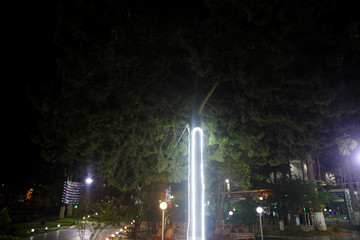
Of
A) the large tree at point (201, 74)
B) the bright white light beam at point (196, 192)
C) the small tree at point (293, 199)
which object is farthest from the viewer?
the small tree at point (293, 199)

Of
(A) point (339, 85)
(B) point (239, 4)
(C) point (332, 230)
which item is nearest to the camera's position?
(B) point (239, 4)

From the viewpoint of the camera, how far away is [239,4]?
567 centimetres

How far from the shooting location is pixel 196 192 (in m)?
6.88

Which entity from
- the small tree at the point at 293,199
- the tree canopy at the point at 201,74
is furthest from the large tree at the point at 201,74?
the small tree at the point at 293,199

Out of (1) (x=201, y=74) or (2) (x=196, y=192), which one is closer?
(1) (x=201, y=74)

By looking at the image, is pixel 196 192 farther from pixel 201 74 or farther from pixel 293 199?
pixel 293 199

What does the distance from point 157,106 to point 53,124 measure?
11.8 ft

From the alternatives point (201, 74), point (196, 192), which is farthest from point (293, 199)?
point (201, 74)

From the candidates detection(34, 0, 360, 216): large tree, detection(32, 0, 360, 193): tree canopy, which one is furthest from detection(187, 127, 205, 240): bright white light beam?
detection(32, 0, 360, 193): tree canopy

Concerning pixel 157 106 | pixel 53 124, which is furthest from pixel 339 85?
pixel 53 124

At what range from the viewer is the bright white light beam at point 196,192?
21.5 ft

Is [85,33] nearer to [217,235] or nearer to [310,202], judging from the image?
[217,235]

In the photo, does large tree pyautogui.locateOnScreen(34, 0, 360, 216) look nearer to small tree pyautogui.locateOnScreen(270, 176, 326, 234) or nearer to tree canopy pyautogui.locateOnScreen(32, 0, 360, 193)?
tree canopy pyautogui.locateOnScreen(32, 0, 360, 193)

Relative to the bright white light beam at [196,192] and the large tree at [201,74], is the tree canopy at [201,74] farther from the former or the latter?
the bright white light beam at [196,192]
